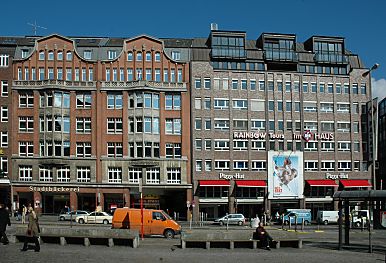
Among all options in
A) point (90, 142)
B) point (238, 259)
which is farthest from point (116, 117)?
point (238, 259)

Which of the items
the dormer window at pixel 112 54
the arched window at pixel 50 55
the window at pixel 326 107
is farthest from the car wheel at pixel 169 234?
the window at pixel 326 107

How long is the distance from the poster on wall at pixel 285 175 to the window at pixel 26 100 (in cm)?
3279

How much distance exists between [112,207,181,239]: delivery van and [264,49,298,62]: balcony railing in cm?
4737

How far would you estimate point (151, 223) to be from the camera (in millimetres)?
36719

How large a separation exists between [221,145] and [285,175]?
31.9 ft

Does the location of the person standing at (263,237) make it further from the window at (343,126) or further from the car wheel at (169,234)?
the window at (343,126)

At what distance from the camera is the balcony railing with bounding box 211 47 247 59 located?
79.1 meters

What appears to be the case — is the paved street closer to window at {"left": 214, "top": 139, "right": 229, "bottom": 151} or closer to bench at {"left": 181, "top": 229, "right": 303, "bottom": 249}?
bench at {"left": 181, "top": 229, "right": 303, "bottom": 249}

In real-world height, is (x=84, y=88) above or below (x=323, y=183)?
above

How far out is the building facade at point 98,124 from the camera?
7406 centimetres

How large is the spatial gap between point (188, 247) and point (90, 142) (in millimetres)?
49544

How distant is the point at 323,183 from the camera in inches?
3076

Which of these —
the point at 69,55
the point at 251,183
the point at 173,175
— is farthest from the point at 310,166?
the point at 69,55

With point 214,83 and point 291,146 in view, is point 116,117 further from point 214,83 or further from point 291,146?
point 291,146
